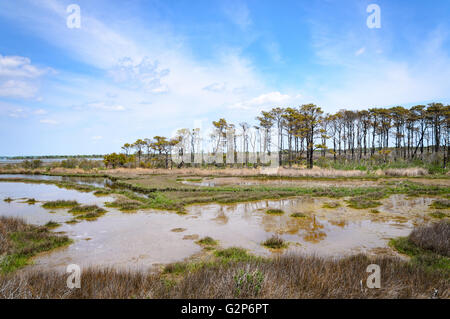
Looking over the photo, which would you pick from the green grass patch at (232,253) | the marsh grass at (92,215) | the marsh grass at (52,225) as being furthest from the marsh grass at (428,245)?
the marsh grass at (52,225)

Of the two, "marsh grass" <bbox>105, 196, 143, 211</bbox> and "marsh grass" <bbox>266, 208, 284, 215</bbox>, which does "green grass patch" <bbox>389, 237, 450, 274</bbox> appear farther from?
"marsh grass" <bbox>105, 196, 143, 211</bbox>

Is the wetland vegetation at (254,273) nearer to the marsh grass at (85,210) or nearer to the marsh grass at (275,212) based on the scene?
the marsh grass at (275,212)

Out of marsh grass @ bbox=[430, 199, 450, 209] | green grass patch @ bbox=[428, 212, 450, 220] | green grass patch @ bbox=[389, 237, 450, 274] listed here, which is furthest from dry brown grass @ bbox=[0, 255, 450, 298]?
marsh grass @ bbox=[430, 199, 450, 209]

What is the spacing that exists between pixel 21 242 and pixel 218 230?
7.11 metres

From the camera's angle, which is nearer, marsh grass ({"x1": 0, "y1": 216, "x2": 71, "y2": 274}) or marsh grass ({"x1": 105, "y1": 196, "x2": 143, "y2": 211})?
marsh grass ({"x1": 0, "y1": 216, "x2": 71, "y2": 274})

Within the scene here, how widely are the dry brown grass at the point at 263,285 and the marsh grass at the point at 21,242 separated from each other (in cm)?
271

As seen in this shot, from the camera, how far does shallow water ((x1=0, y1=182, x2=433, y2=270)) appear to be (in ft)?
22.8

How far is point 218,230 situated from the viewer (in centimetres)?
944

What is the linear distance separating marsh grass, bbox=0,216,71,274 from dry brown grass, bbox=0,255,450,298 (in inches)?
107

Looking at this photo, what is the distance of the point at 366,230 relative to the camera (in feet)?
29.9

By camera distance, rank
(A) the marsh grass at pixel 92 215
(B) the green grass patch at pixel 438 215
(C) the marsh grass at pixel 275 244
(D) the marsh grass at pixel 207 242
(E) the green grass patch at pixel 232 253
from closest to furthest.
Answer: (E) the green grass patch at pixel 232 253
(C) the marsh grass at pixel 275 244
(D) the marsh grass at pixel 207 242
(B) the green grass patch at pixel 438 215
(A) the marsh grass at pixel 92 215

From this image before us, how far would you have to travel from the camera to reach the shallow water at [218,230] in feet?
22.8

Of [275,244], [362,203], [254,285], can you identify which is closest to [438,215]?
[362,203]
